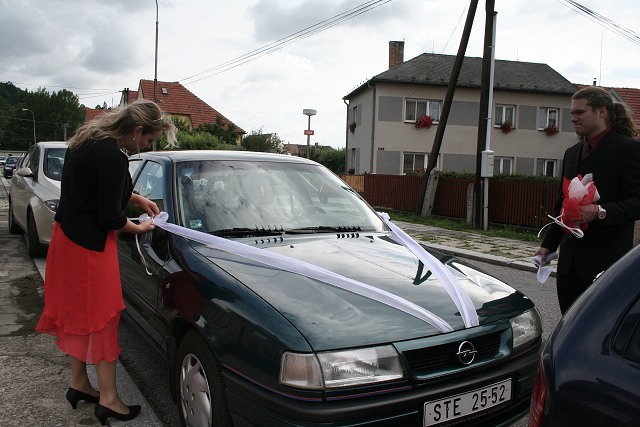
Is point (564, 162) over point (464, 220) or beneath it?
over

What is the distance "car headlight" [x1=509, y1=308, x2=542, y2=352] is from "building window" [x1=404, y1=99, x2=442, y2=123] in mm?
26340

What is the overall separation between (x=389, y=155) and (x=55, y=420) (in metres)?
25.9

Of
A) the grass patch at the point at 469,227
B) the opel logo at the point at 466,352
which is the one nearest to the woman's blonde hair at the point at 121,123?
the opel logo at the point at 466,352

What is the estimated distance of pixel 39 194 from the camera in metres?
7.36

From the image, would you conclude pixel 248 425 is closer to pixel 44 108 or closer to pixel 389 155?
pixel 389 155

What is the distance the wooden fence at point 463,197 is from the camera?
13.6 m

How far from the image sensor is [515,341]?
2.52m

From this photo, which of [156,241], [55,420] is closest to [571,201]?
[156,241]

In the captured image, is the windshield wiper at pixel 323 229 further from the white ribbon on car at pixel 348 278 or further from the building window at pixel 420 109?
the building window at pixel 420 109

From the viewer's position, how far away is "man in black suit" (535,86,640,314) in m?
2.88

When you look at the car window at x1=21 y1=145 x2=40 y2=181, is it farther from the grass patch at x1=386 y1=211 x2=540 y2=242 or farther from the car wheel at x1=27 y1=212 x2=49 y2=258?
the grass patch at x1=386 y1=211 x2=540 y2=242

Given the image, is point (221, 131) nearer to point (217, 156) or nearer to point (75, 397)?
point (217, 156)

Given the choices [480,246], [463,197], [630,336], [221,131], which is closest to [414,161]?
[463,197]

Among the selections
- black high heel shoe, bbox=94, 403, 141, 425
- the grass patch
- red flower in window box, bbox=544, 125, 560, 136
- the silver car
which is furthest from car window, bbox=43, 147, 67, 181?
red flower in window box, bbox=544, 125, 560, 136
